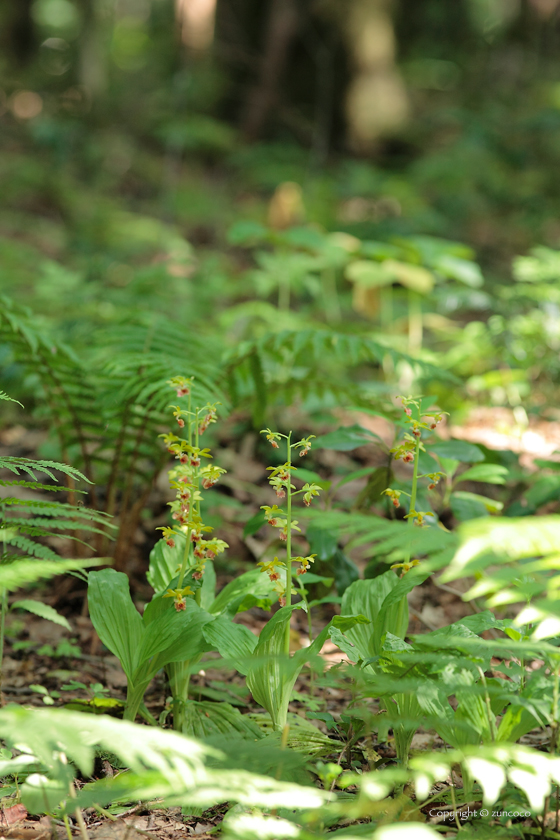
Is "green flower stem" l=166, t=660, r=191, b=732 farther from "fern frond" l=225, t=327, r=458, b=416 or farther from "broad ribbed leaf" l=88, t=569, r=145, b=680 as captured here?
"fern frond" l=225, t=327, r=458, b=416

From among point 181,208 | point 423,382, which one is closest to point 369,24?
point 181,208

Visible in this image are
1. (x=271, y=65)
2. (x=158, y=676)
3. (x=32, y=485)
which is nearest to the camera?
(x=32, y=485)

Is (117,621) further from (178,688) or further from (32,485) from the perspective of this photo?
(32,485)

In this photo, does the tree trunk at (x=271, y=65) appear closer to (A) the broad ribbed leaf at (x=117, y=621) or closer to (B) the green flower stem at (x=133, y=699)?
(A) the broad ribbed leaf at (x=117, y=621)

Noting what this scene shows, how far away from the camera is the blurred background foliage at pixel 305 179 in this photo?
3865 mm

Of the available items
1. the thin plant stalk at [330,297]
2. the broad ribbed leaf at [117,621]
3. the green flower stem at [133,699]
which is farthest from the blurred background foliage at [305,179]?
the green flower stem at [133,699]

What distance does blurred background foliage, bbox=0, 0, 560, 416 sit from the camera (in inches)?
152

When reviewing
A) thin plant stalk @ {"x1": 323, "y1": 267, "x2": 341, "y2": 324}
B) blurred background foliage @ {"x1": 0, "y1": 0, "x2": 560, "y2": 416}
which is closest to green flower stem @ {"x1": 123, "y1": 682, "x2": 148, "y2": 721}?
blurred background foliage @ {"x1": 0, "y1": 0, "x2": 560, "y2": 416}

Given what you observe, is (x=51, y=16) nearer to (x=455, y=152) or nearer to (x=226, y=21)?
(x=226, y=21)

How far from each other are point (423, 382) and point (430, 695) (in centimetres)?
264

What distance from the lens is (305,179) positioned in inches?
320

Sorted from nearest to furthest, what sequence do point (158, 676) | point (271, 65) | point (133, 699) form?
1. point (133, 699)
2. point (158, 676)
3. point (271, 65)

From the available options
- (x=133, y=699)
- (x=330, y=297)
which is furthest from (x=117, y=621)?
(x=330, y=297)

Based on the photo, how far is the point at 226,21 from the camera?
994 cm
